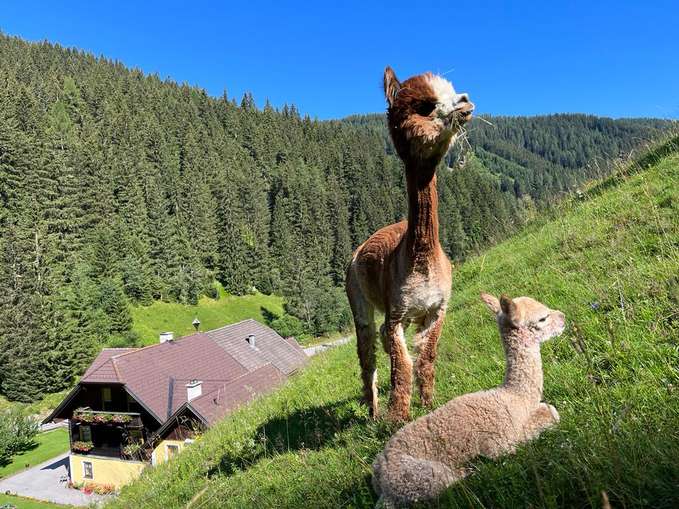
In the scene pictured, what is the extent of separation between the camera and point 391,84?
144 inches

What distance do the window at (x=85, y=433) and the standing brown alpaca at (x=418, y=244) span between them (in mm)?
32364

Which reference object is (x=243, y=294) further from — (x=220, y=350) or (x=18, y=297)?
(x=220, y=350)

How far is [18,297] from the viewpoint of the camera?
53.9 metres

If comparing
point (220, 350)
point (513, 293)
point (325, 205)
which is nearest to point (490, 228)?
point (513, 293)

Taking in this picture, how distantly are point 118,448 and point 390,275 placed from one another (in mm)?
31666

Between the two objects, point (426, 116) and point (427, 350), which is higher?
point (426, 116)

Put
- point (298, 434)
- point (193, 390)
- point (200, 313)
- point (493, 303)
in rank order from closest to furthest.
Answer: point (493, 303) < point (298, 434) < point (193, 390) < point (200, 313)

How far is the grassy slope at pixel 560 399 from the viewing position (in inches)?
90.2

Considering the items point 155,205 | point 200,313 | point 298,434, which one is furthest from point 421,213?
point 155,205

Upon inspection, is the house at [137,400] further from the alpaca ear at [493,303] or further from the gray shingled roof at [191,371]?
the alpaca ear at [493,303]

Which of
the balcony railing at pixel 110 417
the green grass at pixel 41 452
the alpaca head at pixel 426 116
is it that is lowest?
the green grass at pixel 41 452

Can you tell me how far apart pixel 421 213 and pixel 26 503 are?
33.0m

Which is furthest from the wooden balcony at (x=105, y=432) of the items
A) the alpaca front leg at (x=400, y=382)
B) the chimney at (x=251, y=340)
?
the alpaca front leg at (x=400, y=382)

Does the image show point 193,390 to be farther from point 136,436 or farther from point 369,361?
point 369,361
